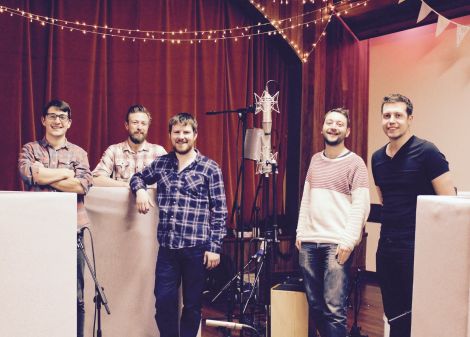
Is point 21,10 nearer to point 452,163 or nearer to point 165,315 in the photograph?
point 165,315

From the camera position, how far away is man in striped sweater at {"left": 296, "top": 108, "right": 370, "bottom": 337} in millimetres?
2877

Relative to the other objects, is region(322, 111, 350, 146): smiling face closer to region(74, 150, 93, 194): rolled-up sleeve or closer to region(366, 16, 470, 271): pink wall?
region(74, 150, 93, 194): rolled-up sleeve

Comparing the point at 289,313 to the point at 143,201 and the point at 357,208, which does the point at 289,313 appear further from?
the point at 143,201

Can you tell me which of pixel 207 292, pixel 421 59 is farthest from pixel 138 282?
pixel 421 59

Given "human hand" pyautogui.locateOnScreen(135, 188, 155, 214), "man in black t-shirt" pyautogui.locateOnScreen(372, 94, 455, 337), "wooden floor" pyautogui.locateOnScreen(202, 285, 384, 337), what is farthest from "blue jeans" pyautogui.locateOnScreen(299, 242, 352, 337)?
"human hand" pyautogui.locateOnScreen(135, 188, 155, 214)

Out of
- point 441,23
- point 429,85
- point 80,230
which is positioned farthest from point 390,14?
point 80,230

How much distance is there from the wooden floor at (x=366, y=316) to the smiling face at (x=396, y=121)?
1878 mm

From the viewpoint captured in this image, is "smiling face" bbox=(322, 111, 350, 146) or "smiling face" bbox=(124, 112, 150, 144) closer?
"smiling face" bbox=(322, 111, 350, 146)

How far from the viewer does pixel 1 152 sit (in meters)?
4.49

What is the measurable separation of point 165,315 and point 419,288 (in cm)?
198

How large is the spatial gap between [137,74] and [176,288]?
2.89m

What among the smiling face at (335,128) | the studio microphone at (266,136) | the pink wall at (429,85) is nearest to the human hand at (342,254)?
the smiling face at (335,128)

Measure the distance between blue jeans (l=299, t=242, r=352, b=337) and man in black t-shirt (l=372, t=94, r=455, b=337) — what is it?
1.16ft

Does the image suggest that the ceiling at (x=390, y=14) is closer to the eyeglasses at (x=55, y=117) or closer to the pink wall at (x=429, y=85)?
the pink wall at (x=429, y=85)
